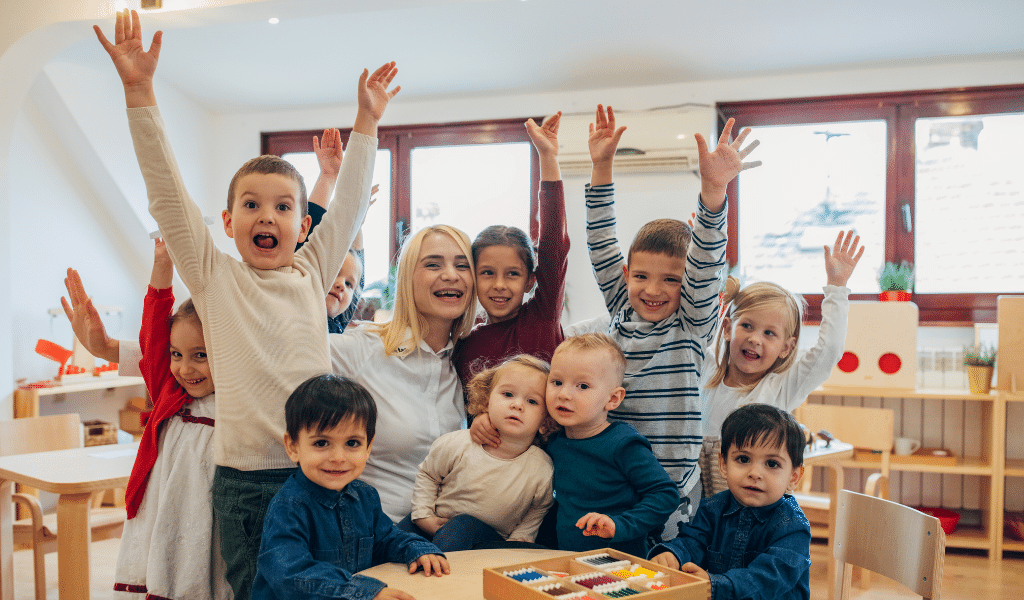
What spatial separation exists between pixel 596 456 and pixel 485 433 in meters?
0.26

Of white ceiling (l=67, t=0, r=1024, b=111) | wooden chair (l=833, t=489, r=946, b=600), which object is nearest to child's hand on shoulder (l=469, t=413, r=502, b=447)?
wooden chair (l=833, t=489, r=946, b=600)

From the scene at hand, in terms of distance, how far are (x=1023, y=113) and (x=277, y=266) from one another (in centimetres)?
459

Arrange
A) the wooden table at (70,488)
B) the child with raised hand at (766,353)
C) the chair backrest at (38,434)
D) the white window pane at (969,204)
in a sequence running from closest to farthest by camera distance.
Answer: the child with raised hand at (766,353) → the wooden table at (70,488) → the chair backrest at (38,434) → the white window pane at (969,204)

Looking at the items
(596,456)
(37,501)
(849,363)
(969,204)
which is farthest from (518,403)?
(969,204)

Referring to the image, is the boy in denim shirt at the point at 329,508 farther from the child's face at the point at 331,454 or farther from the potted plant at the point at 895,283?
the potted plant at the point at 895,283

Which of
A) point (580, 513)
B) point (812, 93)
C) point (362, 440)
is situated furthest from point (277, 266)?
point (812, 93)

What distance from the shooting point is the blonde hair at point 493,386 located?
1762 mm

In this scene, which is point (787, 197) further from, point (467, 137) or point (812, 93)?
point (467, 137)

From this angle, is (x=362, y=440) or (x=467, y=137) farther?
(x=467, y=137)

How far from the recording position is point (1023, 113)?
176 inches

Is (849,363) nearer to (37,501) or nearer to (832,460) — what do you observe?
(832,460)

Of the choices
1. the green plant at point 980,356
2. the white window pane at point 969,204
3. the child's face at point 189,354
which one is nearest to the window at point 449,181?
the white window pane at point 969,204

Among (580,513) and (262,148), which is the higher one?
(262,148)

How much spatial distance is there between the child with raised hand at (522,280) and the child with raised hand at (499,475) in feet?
0.72
